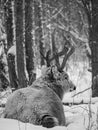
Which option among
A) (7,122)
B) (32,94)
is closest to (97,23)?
(32,94)

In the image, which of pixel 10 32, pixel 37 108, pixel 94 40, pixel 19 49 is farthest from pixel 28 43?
pixel 37 108

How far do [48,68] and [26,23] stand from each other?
12.2ft

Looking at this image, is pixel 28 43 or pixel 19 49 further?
pixel 28 43

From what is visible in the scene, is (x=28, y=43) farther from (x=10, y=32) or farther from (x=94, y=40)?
(x=94, y=40)

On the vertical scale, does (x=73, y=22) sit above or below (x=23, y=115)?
above

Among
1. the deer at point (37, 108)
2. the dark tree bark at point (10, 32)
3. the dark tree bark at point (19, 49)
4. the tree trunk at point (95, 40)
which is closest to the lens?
the deer at point (37, 108)

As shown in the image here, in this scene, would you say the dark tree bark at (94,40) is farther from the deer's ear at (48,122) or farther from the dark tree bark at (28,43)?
the deer's ear at (48,122)

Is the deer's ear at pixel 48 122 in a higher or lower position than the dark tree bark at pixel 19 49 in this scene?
lower

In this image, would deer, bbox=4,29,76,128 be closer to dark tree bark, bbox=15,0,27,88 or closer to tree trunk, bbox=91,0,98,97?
tree trunk, bbox=91,0,98,97

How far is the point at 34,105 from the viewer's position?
372cm

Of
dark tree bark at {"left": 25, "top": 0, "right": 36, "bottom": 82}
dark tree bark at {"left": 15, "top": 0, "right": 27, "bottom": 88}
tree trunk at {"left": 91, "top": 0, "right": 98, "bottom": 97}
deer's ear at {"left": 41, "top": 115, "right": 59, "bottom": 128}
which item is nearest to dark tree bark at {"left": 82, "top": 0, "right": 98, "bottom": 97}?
tree trunk at {"left": 91, "top": 0, "right": 98, "bottom": 97}

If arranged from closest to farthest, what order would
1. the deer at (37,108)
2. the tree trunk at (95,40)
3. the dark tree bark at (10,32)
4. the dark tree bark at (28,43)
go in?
1. the deer at (37,108)
2. the tree trunk at (95,40)
3. the dark tree bark at (10,32)
4. the dark tree bark at (28,43)

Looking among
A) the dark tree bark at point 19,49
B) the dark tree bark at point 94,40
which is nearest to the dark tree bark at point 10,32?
the dark tree bark at point 19,49

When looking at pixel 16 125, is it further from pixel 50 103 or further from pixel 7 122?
pixel 50 103
